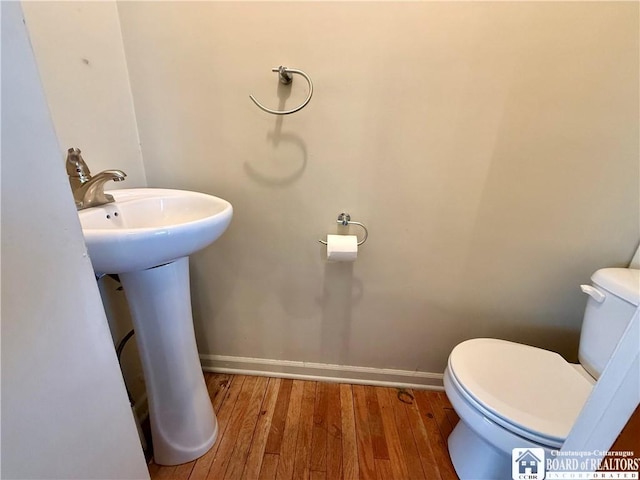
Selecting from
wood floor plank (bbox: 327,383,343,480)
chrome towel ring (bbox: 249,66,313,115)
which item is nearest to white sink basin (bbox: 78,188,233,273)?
chrome towel ring (bbox: 249,66,313,115)

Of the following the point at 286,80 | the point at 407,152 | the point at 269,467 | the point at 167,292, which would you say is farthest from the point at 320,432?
the point at 286,80

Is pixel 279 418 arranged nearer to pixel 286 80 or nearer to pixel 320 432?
pixel 320 432

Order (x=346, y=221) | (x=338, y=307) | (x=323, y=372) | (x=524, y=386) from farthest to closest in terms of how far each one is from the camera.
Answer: (x=323, y=372), (x=338, y=307), (x=346, y=221), (x=524, y=386)

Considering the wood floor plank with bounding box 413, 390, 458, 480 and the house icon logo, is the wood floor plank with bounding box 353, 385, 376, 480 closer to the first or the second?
the wood floor plank with bounding box 413, 390, 458, 480

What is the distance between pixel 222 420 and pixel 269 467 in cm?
29

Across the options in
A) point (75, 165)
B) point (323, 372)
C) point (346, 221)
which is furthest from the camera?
point (323, 372)

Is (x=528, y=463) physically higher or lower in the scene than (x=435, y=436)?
higher

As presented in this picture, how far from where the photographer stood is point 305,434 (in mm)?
1151

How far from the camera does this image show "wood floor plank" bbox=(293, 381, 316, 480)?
40.3 inches

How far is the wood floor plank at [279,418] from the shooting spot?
110 centimetres

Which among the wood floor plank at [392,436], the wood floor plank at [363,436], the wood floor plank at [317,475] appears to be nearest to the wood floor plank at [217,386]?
the wood floor plank at [317,475]

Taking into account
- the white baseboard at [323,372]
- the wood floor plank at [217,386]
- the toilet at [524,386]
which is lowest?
the wood floor plank at [217,386]

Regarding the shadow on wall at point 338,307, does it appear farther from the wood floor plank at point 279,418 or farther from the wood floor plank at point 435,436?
the wood floor plank at point 435,436

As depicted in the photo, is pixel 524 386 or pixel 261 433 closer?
pixel 524 386
